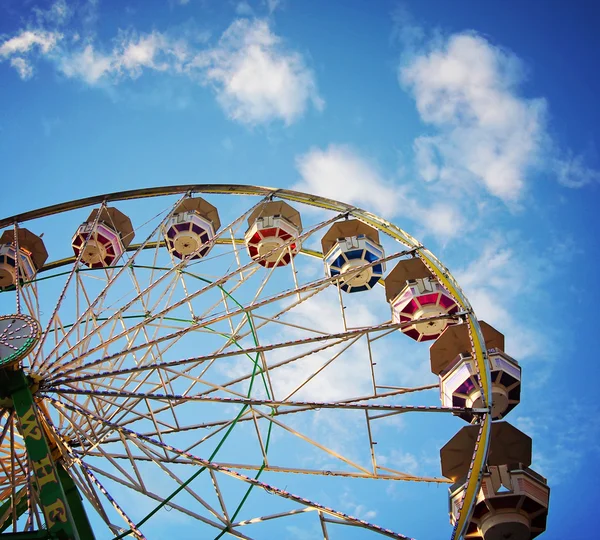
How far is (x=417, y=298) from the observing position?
1319cm

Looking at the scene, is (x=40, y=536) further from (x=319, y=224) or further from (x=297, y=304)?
(x=319, y=224)

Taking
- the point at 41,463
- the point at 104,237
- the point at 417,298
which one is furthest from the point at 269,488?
the point at 104,237

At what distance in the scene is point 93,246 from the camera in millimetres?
15391

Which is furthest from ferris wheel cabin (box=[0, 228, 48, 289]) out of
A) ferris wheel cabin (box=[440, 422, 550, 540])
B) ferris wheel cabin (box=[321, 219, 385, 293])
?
ferris wheel cabin (box=[440, 422, 550, 540])

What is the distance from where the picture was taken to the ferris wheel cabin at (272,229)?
1486 cm

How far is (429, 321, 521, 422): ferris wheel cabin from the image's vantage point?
37.1ft

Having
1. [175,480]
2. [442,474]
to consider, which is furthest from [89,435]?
[442,474]

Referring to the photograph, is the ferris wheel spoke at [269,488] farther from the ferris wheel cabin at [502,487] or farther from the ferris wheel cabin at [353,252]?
the ferris wheel cabin at [353,252]

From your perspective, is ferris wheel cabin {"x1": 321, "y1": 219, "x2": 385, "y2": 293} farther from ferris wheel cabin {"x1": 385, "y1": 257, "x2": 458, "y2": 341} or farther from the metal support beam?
the metal support beam

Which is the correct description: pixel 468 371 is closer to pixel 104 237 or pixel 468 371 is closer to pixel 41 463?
pixel 41 463

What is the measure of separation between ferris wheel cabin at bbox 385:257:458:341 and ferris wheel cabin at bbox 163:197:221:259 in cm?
437

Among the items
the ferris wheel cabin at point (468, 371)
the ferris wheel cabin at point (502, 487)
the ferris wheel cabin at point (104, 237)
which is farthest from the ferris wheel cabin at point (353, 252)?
the ferris wheel cabin at point (104, 237)

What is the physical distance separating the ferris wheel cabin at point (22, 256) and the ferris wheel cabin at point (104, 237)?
85 cm

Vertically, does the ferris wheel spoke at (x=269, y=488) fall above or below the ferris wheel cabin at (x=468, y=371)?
below
